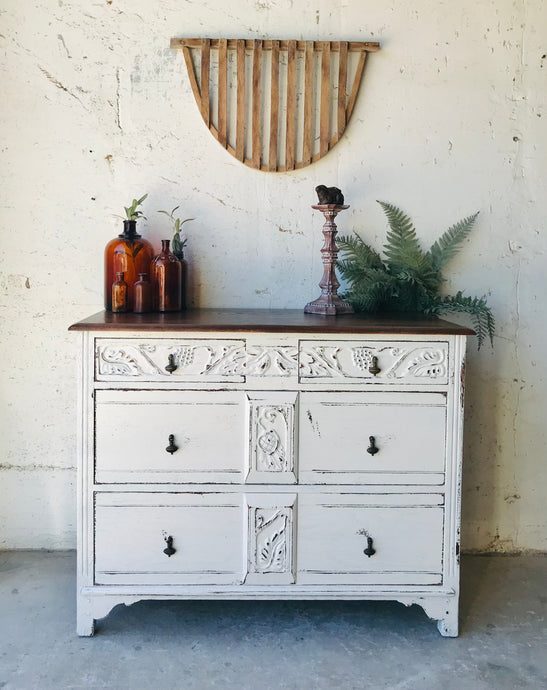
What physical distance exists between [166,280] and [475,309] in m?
1.25

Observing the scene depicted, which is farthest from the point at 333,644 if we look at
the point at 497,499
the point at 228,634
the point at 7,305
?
the point at 7,305

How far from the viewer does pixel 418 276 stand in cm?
288

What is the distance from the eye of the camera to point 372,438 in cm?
235

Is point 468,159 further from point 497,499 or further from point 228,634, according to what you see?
point 228,634

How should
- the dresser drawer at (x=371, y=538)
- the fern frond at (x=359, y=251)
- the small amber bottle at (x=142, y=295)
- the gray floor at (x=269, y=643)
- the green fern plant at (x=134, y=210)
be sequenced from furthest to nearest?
1. the fern frond at (x=359, y=251)
2. the green fern plant at (x=134, y=210)
3. the small amber bottle at (x=142, y=295)
4. the dresser drawer at (x=371, y=538)
5. the gray floor at (x=269, y=643)

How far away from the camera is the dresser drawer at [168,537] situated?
2.34 metres

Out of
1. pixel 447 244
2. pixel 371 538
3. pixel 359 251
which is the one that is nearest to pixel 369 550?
pixel 371 538

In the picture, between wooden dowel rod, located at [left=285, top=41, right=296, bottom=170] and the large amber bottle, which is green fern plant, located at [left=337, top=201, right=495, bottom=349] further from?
the large amber bottle

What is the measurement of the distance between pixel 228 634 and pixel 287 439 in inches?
28.4

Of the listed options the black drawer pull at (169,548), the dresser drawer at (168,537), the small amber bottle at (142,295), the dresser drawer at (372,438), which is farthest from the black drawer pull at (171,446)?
the small amber bottle at (142,295)

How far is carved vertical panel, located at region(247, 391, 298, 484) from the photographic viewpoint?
2332mm

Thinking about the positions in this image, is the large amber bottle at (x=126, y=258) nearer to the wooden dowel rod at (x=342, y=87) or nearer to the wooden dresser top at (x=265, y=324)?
the wooden dresser top at (x=265, y=324)

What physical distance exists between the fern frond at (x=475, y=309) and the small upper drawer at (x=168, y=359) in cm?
99

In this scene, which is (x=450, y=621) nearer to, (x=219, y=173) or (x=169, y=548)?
(x=169, y=548)
